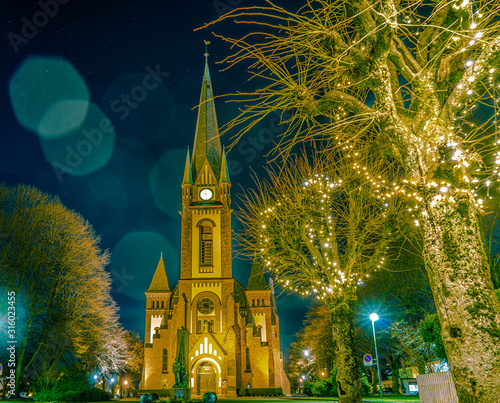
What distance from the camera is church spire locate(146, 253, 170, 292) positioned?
152ft

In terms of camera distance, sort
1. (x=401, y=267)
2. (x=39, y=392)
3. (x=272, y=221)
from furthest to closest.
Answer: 1. (x=401, y=267)
2. (x=39, y=392)
3. (x=272, y=221)

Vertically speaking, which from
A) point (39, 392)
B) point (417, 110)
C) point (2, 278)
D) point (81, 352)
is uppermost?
point (2, 278)

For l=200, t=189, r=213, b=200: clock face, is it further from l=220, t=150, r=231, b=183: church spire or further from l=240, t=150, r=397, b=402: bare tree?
l=240, t=150, r=397, b=402: bare tree

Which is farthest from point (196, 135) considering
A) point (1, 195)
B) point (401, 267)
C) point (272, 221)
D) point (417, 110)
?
point (417, 110)

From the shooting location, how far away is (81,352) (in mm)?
27141

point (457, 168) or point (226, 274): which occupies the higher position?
point (226, 274)

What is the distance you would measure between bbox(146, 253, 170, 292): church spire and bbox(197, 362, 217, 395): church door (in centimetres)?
1064

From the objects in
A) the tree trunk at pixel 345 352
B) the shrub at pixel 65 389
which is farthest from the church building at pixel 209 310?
the tree trunk at pixel 345 352

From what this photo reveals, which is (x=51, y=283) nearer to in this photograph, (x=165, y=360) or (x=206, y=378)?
(x=165, y=360)

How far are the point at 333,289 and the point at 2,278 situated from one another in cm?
2146

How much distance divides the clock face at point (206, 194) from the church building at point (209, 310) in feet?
0.39

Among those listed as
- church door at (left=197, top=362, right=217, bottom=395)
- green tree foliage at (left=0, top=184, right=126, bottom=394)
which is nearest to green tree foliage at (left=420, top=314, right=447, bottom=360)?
green tree foliage at (left=0, top=184, right=126, bottom=394)

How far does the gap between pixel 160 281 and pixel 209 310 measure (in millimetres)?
8717

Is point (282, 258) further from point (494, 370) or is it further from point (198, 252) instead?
point (198, 252)
